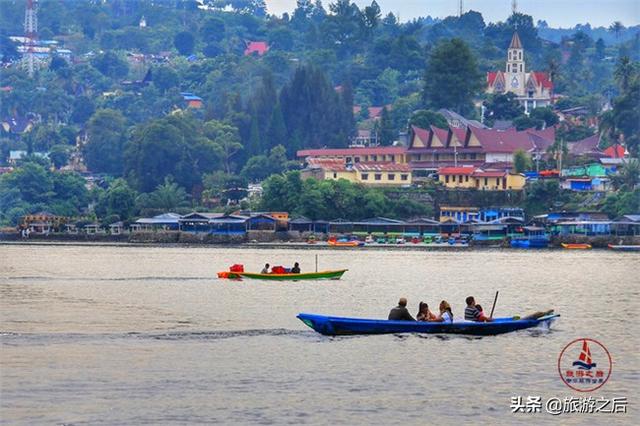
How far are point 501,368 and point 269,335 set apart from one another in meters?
8.74

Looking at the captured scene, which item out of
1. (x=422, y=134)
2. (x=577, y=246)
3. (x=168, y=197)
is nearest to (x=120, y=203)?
(x=168, y=197)

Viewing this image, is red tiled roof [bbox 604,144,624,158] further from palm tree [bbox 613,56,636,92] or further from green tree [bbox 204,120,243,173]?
green tree [bbox 204,120,243,173]

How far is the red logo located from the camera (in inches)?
1443

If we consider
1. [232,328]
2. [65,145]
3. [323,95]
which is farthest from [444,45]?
[232,328]

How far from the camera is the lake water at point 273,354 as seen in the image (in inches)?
1300

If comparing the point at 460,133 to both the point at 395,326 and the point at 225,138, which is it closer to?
the point at 225,138

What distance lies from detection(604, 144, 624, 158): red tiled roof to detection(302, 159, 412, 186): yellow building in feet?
59.0

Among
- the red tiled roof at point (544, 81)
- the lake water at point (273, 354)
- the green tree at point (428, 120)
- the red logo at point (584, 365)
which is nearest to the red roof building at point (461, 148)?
the green tree at point (428, 120)

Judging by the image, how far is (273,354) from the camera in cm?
4112

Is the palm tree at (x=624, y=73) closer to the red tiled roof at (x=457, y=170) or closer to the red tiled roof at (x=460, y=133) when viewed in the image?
the red tiled roof at (x=460, y=133)

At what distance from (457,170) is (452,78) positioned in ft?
97.0

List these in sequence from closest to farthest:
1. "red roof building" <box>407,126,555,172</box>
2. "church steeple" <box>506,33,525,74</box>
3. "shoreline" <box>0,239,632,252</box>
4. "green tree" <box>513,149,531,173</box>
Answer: "shoreline" <box>0,239,632,252</box> < "green tree" <box>513,149,531,173</box> < "red roof building" <box>407,126,555,172</box> < "church steeple" <box>506,33,525,74</box>

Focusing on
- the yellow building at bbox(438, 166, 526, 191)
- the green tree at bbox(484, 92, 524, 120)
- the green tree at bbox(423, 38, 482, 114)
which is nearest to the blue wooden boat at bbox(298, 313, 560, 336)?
the yellow building at bbox(438, 166, 526, 191)

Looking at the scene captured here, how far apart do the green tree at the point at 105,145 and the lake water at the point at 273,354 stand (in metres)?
84.3
